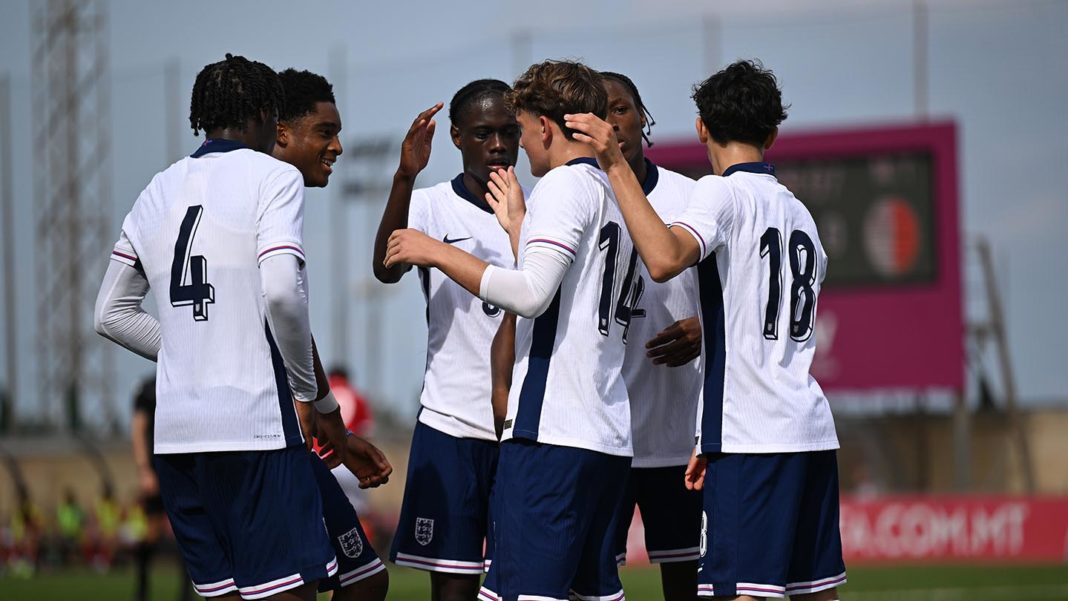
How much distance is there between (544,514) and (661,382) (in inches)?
37.3

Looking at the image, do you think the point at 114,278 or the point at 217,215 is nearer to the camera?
the point at 217,215

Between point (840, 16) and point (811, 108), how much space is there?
1741 mm

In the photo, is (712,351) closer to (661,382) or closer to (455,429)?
(661,382)

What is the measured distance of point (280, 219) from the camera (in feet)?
13.8

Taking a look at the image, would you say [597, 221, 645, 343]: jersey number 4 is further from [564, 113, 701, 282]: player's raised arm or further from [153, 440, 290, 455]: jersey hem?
[153, 440, 290, 455]: jersey hem

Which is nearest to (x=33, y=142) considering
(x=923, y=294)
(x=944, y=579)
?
(x=923, y=294)

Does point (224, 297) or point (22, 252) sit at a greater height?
point (22, 252)

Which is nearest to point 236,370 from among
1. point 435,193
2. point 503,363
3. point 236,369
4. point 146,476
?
point 236,369

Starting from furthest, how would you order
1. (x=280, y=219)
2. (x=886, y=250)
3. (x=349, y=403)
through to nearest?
(x=886, y=250) < (x=349, y=403) < (x=280, y=219)

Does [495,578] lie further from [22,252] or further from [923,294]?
[22,252]

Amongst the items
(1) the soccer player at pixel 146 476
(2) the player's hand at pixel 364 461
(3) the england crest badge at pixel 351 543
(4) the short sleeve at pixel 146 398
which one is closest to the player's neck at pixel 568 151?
(2) the player's hand at pixel 364 461

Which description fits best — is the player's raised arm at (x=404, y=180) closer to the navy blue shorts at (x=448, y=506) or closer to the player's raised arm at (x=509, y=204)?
the player's raised arm at (x=509, y=204)

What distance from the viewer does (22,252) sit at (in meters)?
27.7

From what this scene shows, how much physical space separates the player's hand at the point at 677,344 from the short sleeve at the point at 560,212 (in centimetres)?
68
